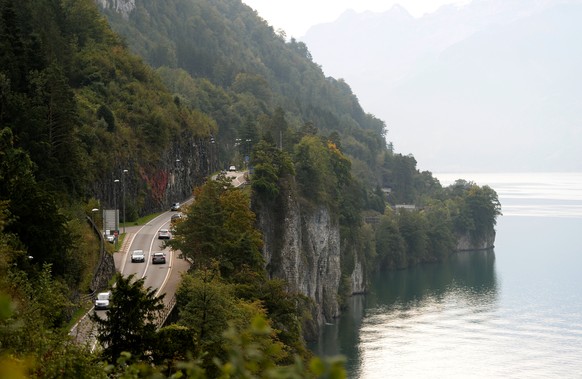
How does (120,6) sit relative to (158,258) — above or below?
above

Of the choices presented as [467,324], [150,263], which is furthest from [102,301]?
[467,324]

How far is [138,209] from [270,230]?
1399 cm

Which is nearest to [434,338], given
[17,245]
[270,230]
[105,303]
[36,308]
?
[270,230]

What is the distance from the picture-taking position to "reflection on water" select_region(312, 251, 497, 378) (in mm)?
91750

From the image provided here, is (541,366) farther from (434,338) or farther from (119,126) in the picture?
(119,126)

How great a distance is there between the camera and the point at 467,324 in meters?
102

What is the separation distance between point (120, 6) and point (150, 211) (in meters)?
99.0

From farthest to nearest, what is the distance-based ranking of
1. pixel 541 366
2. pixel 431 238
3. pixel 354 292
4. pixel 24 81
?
pixel 431 238
pixel 354 292
pixel 541 366
pixel 24 81

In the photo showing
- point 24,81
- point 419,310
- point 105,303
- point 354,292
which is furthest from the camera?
point 354,292

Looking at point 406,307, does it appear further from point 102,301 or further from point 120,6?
point 120,6

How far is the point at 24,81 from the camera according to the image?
64.9 metres

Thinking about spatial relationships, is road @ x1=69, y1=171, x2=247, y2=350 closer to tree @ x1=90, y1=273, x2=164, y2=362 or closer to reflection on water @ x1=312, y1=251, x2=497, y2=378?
tree @ x1=90, y1=273, x2=164, y2=362

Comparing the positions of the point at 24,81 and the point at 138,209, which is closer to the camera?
the point at 24,81

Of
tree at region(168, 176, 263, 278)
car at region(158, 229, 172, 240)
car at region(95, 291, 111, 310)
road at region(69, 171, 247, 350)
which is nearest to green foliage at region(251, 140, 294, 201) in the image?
road at region(69, 171, 247, 350)
